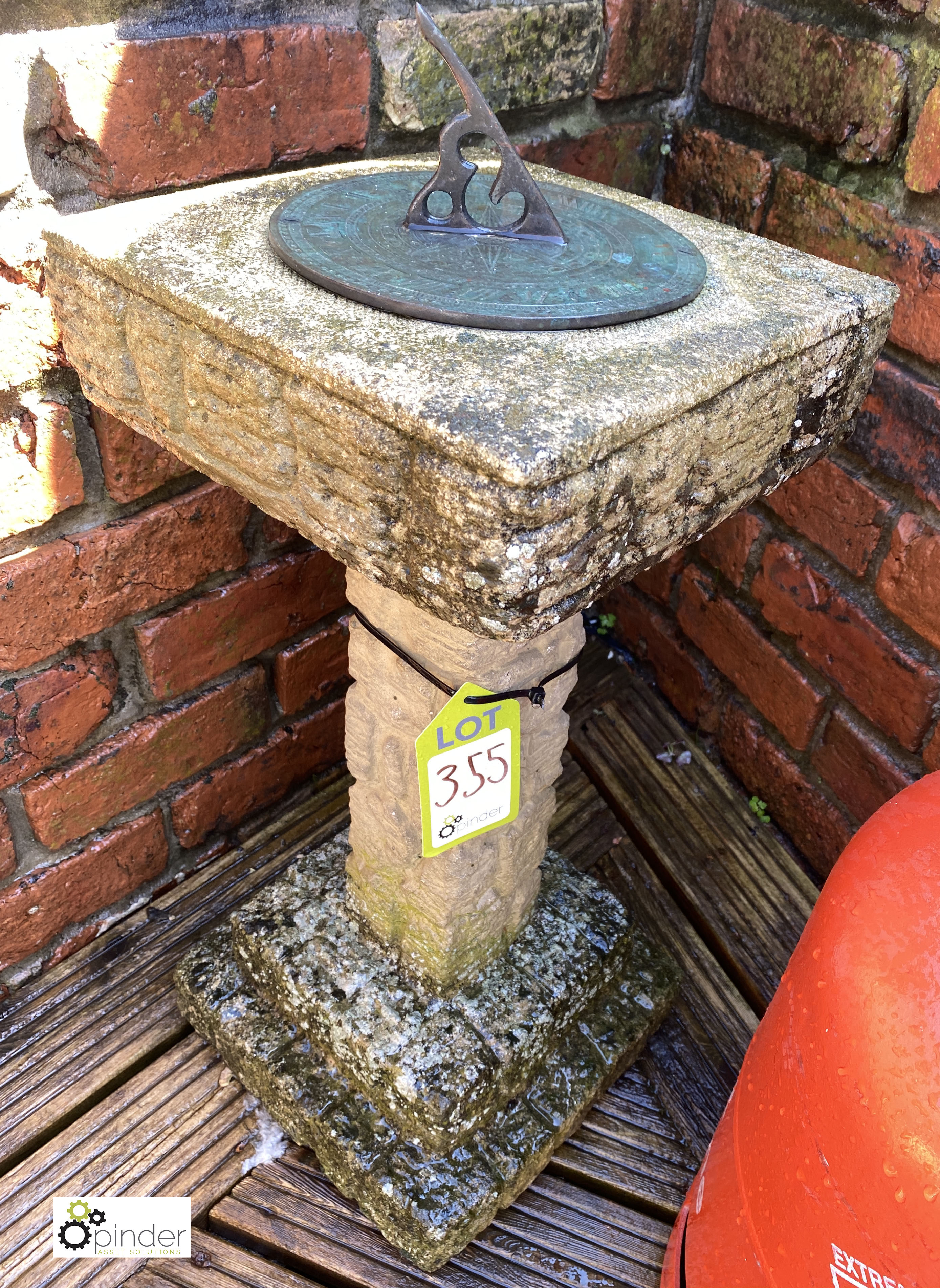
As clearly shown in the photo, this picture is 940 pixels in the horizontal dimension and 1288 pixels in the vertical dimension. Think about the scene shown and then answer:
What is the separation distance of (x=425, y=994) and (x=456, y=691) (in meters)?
0.44

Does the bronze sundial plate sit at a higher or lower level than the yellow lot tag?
higher

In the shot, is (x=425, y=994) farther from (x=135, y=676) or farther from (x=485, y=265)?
(x=485, y=265)

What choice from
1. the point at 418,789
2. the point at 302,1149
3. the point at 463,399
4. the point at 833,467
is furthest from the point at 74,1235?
the point at 833,467

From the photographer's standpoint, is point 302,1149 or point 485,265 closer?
point 485,265

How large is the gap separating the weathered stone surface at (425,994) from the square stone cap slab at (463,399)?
0.60 meters

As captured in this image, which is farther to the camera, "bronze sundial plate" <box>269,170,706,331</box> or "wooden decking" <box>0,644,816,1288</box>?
"wooden decking" <box>0,644,816,1288</box>

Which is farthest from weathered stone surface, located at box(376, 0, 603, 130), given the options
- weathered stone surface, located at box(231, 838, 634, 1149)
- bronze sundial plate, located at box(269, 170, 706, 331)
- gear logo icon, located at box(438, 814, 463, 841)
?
weathered stone surface, located at box(231, 838, 634, 1149)

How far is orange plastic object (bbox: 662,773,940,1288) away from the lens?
729 millimetres

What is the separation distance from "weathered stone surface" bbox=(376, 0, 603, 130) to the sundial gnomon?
257 mm

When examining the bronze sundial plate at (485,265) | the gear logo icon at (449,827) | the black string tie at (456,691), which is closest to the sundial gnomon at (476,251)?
the bronze sundial plate at (485,265)

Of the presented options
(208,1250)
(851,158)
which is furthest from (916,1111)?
(851,158)

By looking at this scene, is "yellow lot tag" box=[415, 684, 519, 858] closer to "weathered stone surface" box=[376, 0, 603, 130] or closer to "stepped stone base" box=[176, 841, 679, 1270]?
"stepped stone base" box=[176, 841, 679, 1270]

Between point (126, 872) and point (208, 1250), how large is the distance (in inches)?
19.0

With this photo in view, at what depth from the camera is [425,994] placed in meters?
1.19
